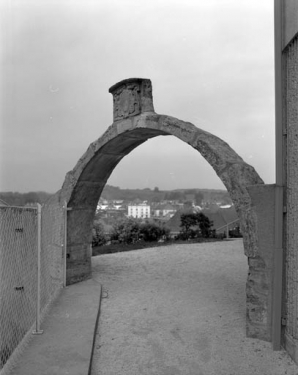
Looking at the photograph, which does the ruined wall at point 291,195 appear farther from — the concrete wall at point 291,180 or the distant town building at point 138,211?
the distant town building at point 138,211

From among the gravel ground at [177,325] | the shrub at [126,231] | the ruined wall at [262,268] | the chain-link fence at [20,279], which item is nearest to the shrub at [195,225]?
the shrub at [126,231]

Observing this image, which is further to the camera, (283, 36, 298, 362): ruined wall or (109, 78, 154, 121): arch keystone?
(109, 78, 154, 121): arch keystone

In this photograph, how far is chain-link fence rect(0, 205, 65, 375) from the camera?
12.3 ft

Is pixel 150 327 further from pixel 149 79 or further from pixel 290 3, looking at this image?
pixel 290 3

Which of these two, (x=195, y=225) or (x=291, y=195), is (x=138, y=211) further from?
(x=291, y=195)

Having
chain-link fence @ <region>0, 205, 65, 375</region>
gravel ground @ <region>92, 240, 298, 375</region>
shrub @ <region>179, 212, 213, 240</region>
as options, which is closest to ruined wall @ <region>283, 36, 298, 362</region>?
gravel ground @ <region>92, 240, 298, 375</region>

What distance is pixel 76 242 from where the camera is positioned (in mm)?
6891

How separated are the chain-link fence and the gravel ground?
2.86 feet

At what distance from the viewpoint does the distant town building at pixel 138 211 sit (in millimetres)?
14758

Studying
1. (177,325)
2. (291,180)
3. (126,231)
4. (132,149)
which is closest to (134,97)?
(132,149)

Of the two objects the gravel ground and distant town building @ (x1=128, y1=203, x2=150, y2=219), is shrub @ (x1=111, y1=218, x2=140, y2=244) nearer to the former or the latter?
distant town building @ (x1=128, y1=203, x2=150, y2=219)

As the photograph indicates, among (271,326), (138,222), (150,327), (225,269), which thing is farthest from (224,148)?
(138,222)

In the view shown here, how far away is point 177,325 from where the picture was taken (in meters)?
4.77

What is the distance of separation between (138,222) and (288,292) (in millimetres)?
10564
